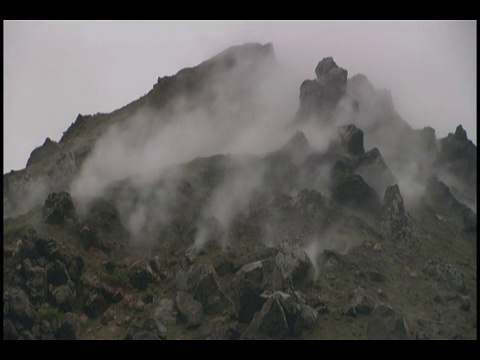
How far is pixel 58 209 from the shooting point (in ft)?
265

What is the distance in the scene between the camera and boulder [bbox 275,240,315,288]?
7350 cm

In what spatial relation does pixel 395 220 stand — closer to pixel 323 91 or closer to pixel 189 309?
pixel 323 91

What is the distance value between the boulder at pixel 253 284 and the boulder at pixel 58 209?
79.2 ft

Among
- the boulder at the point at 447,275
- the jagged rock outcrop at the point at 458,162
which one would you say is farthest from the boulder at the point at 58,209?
the jagged rock outcrop at the point at 458,162

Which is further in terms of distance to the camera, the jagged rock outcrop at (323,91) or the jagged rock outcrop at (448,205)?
the jagged rock outcrop at (323,91)

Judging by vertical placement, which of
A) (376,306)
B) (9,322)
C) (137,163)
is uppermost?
(137,163)

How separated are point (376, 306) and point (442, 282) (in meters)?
15.1

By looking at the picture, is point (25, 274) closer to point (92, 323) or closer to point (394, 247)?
point (92, 323)

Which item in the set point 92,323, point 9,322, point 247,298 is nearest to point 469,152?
point 247,298

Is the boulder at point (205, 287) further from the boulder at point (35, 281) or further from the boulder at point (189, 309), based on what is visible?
the boulder at point (35, 281)

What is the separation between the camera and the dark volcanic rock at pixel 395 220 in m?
88.0

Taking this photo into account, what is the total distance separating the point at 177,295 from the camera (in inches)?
2825

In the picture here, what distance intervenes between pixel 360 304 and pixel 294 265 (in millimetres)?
9018

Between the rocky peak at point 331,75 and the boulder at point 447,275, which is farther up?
the rocky peak at point 331,75
